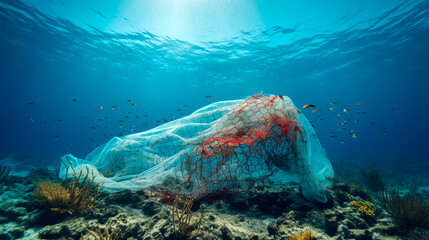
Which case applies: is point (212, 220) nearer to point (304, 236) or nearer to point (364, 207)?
point (304, 236)

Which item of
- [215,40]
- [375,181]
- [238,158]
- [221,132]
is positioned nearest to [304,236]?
[238,158]

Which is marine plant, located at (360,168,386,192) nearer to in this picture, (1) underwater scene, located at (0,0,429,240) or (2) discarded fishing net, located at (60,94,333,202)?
(1) underwater scene, located at (0,0,429,240)

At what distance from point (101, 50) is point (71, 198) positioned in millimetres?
27568

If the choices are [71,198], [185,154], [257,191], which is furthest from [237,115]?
[71,198]

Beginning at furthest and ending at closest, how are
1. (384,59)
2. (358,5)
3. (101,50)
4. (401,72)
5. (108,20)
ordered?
(401,72), (384,59), (101,50), (108,20), (358,5)

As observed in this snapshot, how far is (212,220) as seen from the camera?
10.6ft

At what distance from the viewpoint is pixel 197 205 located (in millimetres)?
3916

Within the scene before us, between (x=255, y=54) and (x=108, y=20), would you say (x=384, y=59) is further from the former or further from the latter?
(x=108, y=20)

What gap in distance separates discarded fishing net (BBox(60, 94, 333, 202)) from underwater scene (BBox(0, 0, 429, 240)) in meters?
0.03

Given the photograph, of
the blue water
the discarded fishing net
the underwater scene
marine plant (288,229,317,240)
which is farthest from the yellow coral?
the blue water

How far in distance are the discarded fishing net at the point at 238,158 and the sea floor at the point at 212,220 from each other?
0.39m

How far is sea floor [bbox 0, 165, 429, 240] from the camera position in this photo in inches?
115

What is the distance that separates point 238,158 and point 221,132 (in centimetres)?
72

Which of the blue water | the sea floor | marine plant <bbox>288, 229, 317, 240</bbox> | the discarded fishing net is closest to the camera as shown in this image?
marine plant <bbox>288, 229, 317, 240</bbox>
